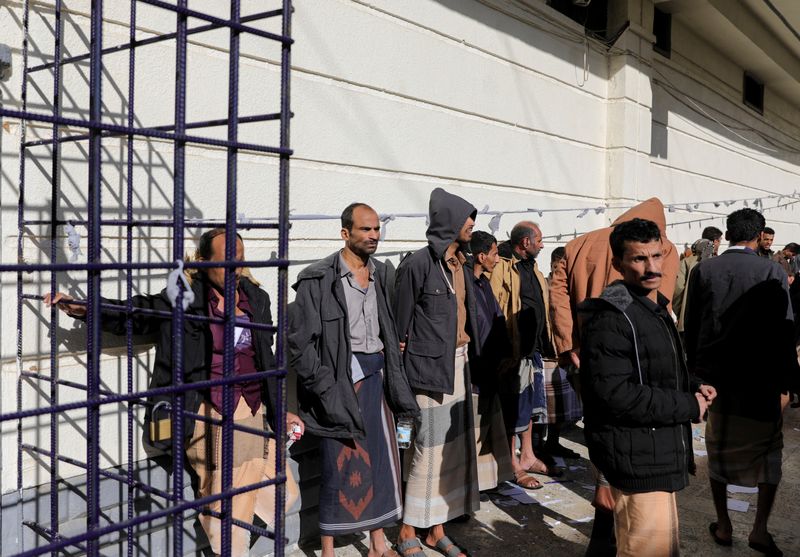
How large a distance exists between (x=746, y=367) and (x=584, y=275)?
0.96m

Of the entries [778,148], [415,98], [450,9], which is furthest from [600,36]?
[778,148]

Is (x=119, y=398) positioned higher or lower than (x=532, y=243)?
lower

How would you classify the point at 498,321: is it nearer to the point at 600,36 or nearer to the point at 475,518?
the point at 475,518

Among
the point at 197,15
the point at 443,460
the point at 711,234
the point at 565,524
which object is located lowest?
the point at 565,524

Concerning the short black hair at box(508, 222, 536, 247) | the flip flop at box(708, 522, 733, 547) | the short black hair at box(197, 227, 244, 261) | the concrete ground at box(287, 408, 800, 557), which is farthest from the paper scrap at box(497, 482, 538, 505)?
the short black hair at box(197, 227, 244, 261)

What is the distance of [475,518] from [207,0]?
3.23 metres

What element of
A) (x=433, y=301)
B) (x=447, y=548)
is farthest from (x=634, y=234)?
(x=447, y=548)

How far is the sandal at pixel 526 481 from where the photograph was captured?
4922mm

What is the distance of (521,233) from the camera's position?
5289mm

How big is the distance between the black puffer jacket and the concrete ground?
1468 millimetres

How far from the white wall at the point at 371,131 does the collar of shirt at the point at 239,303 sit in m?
0.25

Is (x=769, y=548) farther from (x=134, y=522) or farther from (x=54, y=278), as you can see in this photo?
(x=54, y=278)

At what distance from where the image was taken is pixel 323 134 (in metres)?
4.27

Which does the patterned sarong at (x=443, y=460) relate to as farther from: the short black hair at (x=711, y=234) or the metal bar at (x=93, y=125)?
the short black hair at (x=711, y=234)
